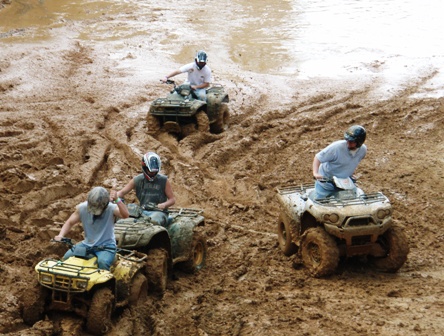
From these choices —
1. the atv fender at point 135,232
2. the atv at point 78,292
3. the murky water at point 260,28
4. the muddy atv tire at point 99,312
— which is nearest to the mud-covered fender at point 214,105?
the murky water at point 260,28

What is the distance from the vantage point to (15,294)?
27.3ft

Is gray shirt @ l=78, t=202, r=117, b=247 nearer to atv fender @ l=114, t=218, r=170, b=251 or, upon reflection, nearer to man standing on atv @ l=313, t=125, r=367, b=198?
atv fender @ l=114, t=218, r=170, b=251

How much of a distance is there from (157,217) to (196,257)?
938 millimetres

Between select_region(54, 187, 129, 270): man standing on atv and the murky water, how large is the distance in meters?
14.0

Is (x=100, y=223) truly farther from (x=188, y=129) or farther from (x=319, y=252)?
(x=188, y=129)

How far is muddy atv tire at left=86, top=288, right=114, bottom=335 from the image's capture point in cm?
739

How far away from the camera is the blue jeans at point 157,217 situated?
9201 mm

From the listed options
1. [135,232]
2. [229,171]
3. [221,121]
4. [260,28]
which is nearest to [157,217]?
[135,232]

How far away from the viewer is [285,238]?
34.6 ft

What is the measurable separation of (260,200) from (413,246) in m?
2.91

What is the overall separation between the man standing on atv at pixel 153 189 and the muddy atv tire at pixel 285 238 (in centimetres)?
169

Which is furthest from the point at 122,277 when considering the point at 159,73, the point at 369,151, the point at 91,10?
the point at 91,10

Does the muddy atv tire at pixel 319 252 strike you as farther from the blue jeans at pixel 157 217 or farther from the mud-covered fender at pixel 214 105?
the mud-covered fender at pixel 214 105

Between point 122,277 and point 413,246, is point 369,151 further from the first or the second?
point 122,277
